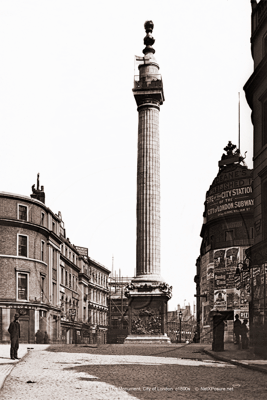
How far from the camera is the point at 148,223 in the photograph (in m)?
39.9

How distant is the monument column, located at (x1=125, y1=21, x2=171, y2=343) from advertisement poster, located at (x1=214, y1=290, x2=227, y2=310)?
1782cm

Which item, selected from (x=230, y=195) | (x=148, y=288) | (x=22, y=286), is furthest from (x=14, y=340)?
(x=230, y=195)

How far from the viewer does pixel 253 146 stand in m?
26.3

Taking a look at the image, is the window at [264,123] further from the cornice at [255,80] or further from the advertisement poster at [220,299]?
the advertisement poster at [220,299]

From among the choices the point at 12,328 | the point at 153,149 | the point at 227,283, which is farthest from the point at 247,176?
the point at 12,328

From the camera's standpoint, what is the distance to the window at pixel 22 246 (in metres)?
53.9


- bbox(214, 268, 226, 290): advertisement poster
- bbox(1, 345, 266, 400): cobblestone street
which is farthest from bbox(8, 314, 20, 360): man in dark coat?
bbox(214, 268, 226, 290): advertisement poster

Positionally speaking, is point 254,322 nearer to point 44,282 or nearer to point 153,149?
point 153,149

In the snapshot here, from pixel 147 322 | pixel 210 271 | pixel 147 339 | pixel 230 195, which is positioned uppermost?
pixel 230 195

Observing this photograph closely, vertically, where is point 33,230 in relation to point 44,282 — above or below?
above

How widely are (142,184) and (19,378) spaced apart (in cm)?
2729

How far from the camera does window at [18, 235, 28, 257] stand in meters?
53.9

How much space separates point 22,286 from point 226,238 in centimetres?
1909

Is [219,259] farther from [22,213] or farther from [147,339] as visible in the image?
[147,339]
